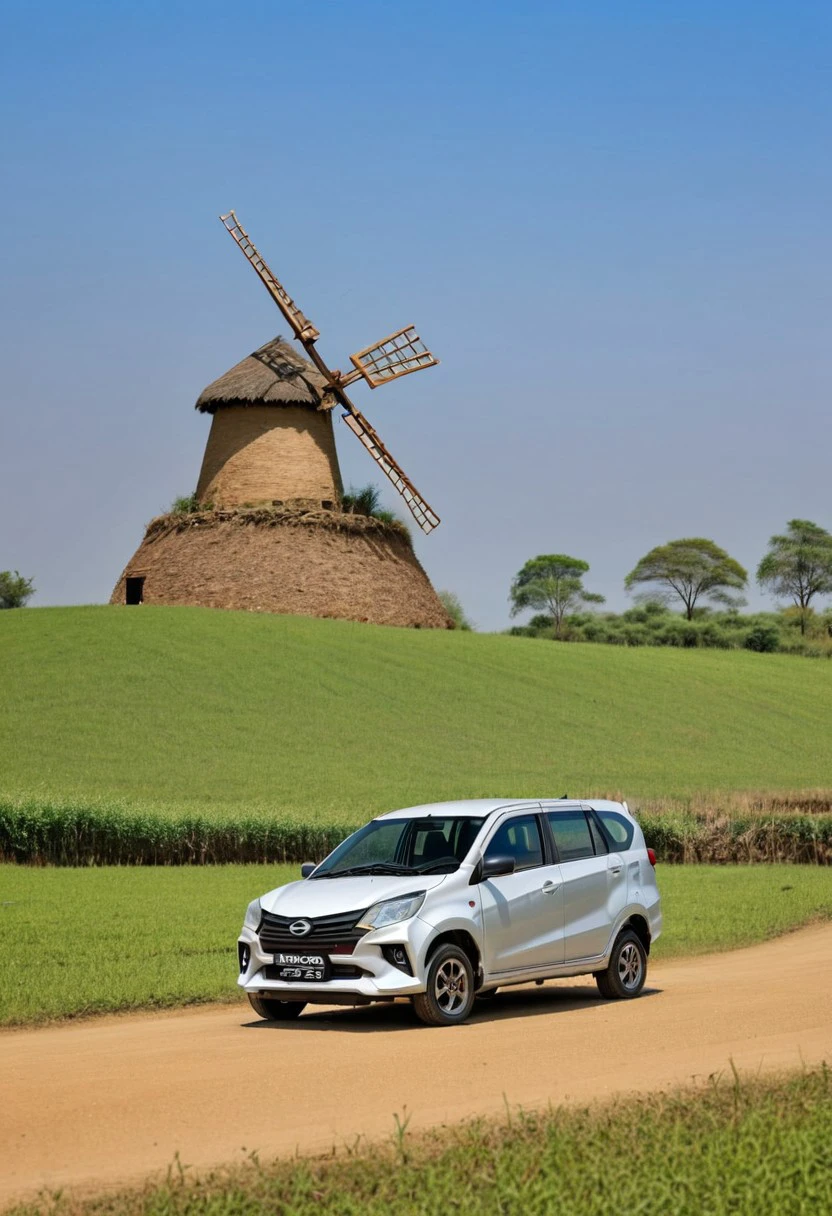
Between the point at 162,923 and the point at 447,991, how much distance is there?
7324 millimetres

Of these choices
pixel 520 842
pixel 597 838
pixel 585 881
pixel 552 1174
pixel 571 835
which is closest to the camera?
pixel 552 1174

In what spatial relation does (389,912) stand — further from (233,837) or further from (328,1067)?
(233,837)

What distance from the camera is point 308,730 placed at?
45.4 m

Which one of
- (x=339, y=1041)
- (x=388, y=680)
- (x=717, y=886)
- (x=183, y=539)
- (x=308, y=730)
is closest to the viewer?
(x=339, y=1041)

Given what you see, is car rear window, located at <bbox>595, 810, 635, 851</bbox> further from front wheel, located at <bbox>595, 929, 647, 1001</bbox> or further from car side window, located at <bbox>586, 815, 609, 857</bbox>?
front wheel, located at <bbox>595, 929, 647, 1001</bbox>

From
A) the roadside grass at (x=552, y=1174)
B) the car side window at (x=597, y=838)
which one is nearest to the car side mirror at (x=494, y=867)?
the car side window at (x=597, y=838)

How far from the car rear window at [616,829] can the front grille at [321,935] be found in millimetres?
3334

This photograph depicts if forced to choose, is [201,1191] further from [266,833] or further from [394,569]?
[394,569]

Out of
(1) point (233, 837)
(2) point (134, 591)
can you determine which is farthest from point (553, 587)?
(1) point (233, 837)

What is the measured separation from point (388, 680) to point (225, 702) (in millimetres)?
8018

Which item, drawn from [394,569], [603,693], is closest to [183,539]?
[394,569]

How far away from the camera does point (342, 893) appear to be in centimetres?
1207

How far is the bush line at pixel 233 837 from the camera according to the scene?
88.2ft

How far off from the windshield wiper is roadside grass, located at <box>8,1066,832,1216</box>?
4728 mm
